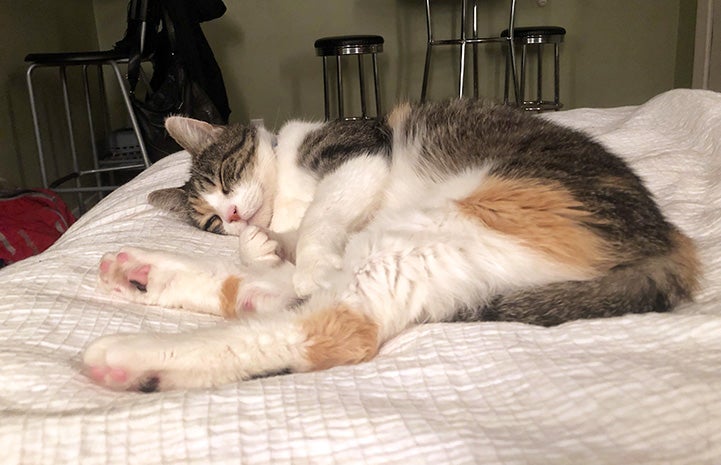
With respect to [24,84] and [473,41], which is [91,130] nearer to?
[24,84]

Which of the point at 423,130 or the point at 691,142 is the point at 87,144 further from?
the point at 691,142

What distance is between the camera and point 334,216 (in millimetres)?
1295

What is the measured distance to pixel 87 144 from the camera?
4.41 m

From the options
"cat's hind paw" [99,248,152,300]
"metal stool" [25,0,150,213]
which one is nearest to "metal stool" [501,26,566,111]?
"metal stool" [25,0,150,213]

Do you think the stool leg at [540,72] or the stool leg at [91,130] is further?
the stool leg at [540,72]

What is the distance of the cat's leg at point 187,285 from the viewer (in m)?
1.09

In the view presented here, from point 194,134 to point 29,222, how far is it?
4.62 feet

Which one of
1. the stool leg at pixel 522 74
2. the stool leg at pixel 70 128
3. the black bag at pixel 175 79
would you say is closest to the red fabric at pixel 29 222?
the black bag at pixel 175 79

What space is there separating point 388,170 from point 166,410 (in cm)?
92

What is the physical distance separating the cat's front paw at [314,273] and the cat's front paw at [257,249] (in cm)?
16

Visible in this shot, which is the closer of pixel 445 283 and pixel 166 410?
pixel 166 410

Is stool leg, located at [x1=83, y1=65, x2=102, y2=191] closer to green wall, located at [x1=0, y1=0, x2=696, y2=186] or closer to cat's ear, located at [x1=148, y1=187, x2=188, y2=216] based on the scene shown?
green wall, located at [x1=0, y1=0, x2=696, y2=186]

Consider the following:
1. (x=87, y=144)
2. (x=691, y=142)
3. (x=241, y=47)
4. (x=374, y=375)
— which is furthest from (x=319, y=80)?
(x=374, y=375)

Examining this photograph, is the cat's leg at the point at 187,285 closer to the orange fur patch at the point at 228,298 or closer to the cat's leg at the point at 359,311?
the orange fur patch at the point at 228,298
